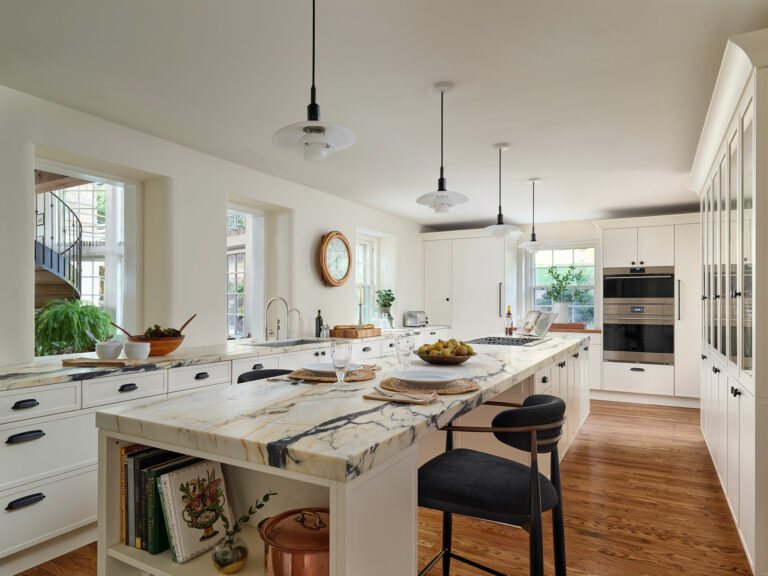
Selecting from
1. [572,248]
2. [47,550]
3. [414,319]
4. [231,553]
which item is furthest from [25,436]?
[572,248]

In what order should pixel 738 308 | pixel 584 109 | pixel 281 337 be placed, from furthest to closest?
pixel 281 337, pixel 584 109, pixel 738 308

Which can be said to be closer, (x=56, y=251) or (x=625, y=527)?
(x=625, y=527)

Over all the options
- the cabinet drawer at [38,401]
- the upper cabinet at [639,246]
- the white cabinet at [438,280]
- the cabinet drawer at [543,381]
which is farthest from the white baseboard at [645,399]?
the cabinet drawer at [38,401]

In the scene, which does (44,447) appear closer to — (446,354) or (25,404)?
(25,404)

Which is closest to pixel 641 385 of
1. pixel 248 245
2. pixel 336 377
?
pixel 248 245

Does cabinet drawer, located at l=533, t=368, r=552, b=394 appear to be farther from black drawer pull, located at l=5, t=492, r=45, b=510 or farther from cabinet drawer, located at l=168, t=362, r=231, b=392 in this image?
black drawer pull, located at l=5, t=492, r=45, b=510

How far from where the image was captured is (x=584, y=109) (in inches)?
114

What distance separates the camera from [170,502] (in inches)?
48.6

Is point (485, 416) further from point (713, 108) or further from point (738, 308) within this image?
point (713, 108)

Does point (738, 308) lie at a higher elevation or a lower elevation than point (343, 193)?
lower

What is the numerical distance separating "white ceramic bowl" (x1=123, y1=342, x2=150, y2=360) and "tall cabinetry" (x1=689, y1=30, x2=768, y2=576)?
297 cm

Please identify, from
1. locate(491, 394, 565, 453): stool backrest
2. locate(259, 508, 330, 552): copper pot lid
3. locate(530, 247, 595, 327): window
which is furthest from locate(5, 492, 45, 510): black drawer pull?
locate(530, 247, 595, 327): window

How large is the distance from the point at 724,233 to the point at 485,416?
181 centimetres

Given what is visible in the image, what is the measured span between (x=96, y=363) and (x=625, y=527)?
291 centimetres
